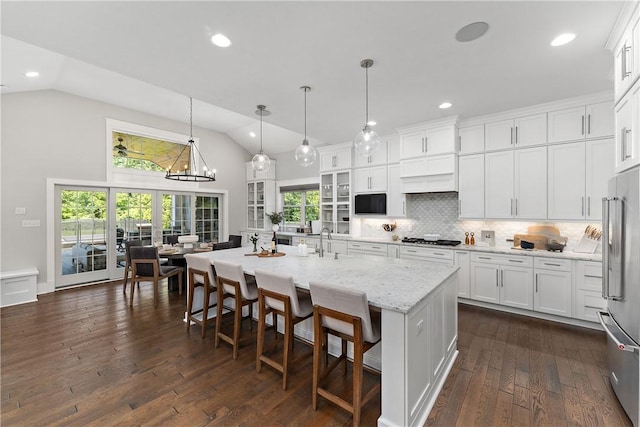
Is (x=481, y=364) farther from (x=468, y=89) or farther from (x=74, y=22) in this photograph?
(x=74, y=22)

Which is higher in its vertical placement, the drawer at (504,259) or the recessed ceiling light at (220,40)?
the recessed ceiling light at (220,40)

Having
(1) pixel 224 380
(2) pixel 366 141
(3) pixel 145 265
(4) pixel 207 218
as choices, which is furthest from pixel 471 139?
(4) pixel 207 218

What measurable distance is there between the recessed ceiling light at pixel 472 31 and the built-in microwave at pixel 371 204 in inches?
126

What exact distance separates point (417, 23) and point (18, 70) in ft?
17.2

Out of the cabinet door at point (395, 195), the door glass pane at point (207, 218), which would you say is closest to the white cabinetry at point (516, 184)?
the cabinet door at point (395, 195)

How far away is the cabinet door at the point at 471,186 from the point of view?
4281mm

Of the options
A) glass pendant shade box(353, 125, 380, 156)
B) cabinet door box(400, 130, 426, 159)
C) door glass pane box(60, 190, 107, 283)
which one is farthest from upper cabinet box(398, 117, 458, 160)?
door glass pane box(60, 190, 107, 283)

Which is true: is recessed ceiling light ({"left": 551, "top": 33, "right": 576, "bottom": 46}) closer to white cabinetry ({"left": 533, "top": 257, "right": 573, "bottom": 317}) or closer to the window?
white cabinetry ({"left": 533, "top": 257, "right": 573, "bottom": 317})

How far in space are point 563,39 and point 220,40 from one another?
9.56 feet

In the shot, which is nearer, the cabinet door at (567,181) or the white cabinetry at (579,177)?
the white cabinetry at (579,177)

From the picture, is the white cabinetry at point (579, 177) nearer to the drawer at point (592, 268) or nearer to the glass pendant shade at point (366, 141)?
the drawer at point (592, 268)

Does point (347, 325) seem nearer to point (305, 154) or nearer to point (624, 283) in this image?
point (624, 283)

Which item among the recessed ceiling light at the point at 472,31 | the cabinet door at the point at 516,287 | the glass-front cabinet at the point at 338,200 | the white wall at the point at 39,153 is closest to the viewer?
the recessed ceiling light at the point at 472,31

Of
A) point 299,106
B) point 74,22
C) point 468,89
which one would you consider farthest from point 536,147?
point 74,22
